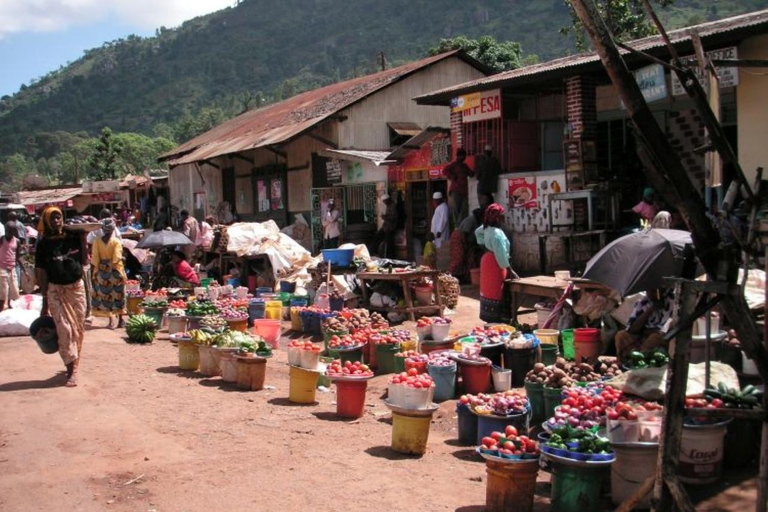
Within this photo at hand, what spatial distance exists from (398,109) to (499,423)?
55.6ft

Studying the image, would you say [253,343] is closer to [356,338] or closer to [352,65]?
[356,338]

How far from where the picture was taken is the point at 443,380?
8.06 m

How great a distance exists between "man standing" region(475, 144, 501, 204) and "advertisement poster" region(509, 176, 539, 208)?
1.29 ft

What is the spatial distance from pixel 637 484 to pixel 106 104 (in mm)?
133999

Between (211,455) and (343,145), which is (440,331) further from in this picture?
(343,145)

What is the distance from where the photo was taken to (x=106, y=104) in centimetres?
12738

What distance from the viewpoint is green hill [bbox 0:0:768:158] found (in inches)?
4168

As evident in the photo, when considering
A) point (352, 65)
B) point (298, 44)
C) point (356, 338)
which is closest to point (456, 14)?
point (352, 65)

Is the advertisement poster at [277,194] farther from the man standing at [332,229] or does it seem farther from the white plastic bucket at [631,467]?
the white plastic bucket at [631,467]

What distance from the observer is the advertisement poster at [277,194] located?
2455 cm

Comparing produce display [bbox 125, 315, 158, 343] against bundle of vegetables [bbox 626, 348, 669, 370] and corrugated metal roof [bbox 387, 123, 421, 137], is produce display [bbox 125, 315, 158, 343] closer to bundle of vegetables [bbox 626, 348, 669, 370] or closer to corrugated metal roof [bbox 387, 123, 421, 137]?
bundle of vegetables [bbox 626, 348, 669, 370]

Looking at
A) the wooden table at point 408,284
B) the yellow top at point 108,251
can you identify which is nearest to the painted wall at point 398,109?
the wooden table at point 408,284

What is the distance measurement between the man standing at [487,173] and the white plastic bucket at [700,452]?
11.1 meters

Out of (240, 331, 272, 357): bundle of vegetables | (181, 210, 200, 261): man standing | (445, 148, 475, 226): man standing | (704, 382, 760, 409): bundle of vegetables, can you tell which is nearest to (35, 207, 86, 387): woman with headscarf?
(240, 331, 272, 357): bundle of vegetables
